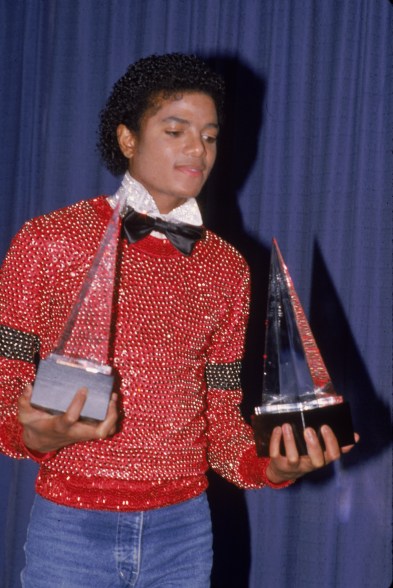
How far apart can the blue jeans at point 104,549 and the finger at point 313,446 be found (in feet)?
1.17

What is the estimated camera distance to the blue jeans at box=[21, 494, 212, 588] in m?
1.23

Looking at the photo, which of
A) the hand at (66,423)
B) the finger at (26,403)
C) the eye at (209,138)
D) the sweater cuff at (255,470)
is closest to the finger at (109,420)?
the hand at (66,423)

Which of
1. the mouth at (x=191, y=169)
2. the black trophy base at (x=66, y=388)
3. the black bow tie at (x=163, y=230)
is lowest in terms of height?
the black trophy base at (x=66, y=388)


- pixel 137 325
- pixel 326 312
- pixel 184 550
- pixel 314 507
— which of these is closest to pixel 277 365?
pixel 137 325

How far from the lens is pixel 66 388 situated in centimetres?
103

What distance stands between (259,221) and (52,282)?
3.95 feet

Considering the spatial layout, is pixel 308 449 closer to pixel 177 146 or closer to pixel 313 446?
pixel 313 446

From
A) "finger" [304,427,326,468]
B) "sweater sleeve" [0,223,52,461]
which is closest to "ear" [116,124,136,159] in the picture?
"sweater sleeve" [0,223,52,461]

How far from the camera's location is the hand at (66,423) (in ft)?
3.30

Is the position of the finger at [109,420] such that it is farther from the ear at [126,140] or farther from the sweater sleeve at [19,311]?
the ear at [126,140]

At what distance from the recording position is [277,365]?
1.25 metres

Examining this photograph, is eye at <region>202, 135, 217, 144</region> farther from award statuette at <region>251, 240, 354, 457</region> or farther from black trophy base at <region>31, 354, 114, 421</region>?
black trophy base at <region>31, 354, 114, 421</region>

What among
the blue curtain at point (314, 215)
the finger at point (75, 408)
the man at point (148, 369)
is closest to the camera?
the finger at point (75, 408)

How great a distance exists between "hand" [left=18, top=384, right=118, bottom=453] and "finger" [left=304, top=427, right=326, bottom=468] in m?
0.33
